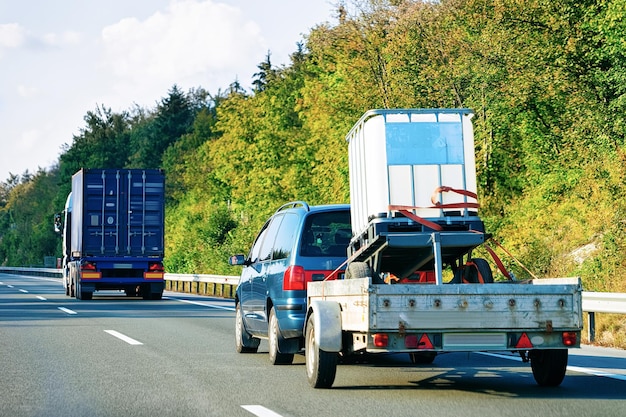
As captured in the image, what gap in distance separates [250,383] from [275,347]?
1633mm

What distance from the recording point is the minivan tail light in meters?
11.3

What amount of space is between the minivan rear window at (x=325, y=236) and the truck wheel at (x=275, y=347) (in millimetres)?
839

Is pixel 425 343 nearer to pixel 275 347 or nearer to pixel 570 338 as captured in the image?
pixel 570 338

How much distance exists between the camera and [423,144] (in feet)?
35.2

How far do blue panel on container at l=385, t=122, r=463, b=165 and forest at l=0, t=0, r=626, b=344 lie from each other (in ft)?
19.0

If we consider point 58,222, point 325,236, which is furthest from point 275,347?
point 58,222

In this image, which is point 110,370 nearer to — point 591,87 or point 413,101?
point 591,87

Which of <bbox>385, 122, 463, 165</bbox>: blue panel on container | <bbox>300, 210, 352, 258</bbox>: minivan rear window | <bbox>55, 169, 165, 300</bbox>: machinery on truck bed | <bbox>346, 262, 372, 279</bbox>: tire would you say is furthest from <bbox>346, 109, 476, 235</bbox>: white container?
<bbox>55, 169, 165, 300</bbox>: machinery on truck bed

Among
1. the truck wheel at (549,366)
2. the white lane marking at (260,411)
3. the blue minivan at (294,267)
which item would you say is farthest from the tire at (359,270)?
the white lane marking at (260,411)

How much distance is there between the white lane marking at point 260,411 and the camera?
801 centimetres

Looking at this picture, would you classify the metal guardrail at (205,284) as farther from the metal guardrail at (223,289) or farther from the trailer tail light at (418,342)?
the trailer tail light at (418,342)

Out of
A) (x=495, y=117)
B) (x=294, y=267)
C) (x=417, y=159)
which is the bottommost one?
(x=294, y=267)

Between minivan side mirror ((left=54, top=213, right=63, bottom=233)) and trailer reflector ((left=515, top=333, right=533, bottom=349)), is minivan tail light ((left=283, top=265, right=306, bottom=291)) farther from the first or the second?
minivan side mirror ((left=54, top=213, right=63, bottom=233))

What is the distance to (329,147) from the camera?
43219mm
